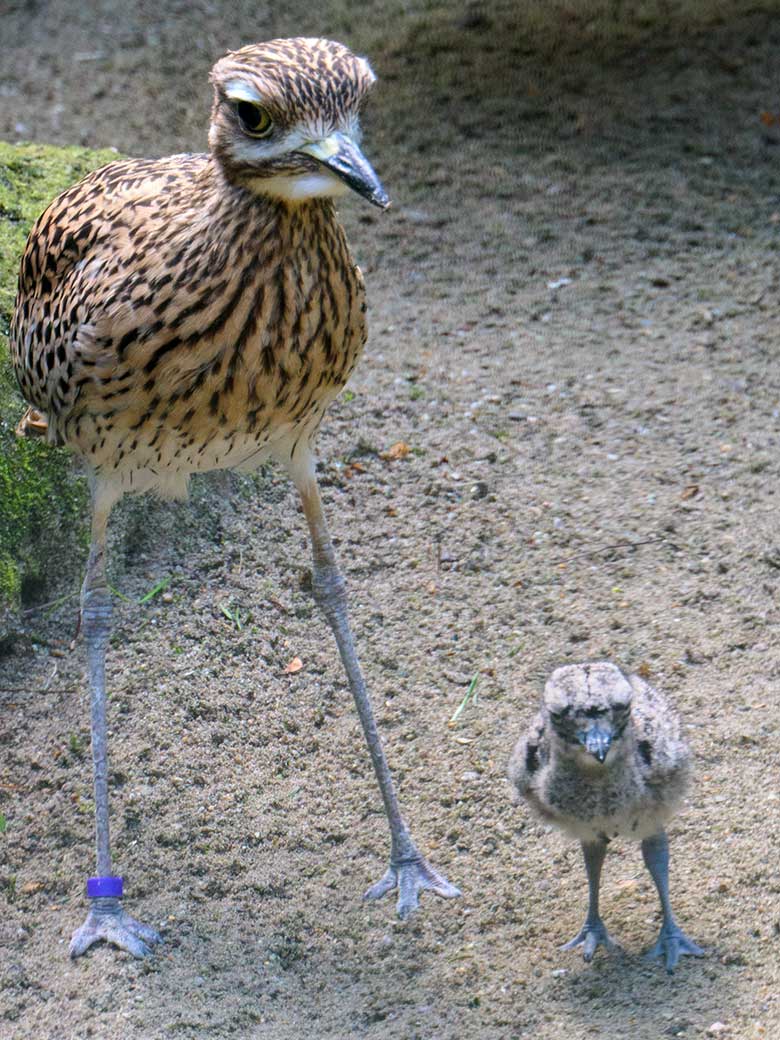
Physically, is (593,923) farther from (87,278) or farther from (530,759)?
(87,278)

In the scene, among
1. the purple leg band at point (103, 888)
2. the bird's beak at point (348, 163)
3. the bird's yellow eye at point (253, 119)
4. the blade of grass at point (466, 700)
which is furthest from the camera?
the blade of grass at point (466, 700)

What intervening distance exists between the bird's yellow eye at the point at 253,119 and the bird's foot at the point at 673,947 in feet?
6.94

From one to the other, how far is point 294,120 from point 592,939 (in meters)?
2.07

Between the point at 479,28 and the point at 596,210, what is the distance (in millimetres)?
1924

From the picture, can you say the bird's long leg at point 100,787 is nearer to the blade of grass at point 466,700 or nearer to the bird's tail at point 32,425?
the bird's tail at point 32,425

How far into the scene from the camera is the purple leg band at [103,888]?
147 inches

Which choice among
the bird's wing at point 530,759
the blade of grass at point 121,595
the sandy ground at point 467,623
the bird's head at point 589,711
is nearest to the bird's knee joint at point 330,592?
the sandy ground at point 467,623

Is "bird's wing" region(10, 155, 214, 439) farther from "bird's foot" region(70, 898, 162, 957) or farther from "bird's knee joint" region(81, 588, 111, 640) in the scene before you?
"bird's foot" region(70, 898, 162, 957)

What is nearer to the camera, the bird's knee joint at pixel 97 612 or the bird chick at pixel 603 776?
the bird chick at pixel 603 776

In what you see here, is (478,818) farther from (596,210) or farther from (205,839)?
(596,210)

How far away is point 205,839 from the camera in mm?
4043

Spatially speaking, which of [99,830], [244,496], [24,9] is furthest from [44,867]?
[24,9]

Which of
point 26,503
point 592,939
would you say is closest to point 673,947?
point 592,939

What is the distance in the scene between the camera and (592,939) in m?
3.53
